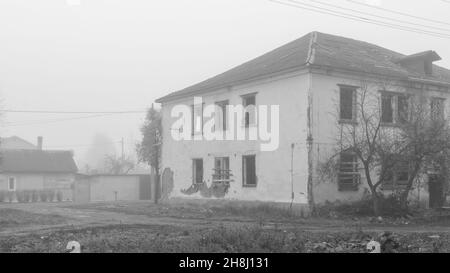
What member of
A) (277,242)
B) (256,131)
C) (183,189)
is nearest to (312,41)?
(256,131)

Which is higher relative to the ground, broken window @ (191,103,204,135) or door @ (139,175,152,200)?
broken window @ (191,103,204,135)

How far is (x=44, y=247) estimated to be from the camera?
1145cm

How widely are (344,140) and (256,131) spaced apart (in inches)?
158

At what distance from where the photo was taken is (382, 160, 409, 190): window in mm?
20281

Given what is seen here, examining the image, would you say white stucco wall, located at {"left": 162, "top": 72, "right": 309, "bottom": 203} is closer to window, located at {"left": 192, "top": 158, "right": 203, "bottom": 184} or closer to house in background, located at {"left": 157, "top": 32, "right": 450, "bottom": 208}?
house in background, located at {"left": 157, "top": 32, "right": 450, "bottom": 208}

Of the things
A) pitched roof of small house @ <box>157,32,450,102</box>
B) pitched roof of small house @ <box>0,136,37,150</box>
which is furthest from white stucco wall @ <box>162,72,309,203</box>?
pitched roof of small house @ <box>0,136,37,150</box>

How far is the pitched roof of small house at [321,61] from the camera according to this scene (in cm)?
2262

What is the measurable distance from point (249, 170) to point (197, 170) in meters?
4.47

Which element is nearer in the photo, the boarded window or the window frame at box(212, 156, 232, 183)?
the boarded window

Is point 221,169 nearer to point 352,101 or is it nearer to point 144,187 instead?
point 352,101

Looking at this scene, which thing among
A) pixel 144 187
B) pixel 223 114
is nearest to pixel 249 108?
pixel 223 114

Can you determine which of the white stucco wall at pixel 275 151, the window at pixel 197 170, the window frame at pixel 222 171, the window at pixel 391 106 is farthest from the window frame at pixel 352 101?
the window at pixel 197 170

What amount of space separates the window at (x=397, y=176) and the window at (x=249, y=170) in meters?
5.48
